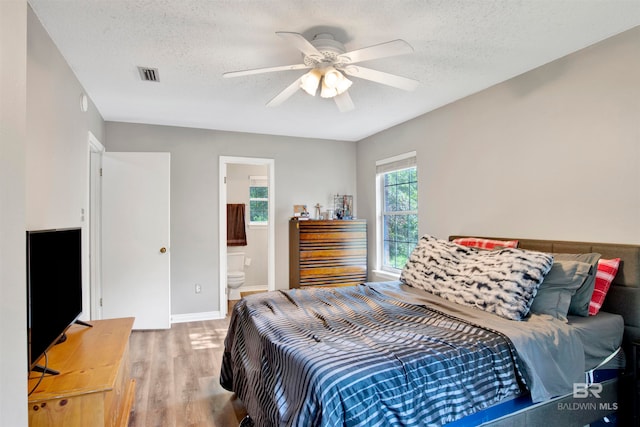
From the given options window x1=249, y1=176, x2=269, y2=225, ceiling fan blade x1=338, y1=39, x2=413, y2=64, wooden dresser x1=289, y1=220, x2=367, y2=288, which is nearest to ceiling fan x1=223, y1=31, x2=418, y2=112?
ceiling fan blade x1=338, y1=39, x2=413, y2=64

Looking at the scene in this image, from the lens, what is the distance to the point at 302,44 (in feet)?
6.17

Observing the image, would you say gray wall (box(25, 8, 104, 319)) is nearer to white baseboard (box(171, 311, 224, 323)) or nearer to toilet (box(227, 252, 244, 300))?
white baseboard (box(171, 311, 224, 323))

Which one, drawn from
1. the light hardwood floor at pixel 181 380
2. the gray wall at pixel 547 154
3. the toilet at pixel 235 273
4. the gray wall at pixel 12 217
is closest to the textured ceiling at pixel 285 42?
the gray wall at pixel 547 154

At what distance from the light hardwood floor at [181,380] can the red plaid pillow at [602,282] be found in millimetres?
2294

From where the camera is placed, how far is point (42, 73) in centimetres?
206

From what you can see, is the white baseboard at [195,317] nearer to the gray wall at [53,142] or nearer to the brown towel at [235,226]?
the gray wall at [53,142]

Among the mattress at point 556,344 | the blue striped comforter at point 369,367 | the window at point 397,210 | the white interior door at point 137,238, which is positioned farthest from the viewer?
the window at point 397,210

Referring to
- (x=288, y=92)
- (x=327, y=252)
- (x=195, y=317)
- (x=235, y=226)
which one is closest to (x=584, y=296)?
(x=288, y=92)

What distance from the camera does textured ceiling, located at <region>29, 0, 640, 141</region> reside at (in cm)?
192

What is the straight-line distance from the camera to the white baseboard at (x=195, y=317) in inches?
171

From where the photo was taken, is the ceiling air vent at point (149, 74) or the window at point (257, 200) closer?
the ceiling air vent at point (149, 74)

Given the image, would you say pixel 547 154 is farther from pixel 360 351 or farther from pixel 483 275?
pixel 360 351

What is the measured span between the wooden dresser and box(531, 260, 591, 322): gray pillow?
9.23 feet

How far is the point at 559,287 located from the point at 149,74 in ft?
10.6
